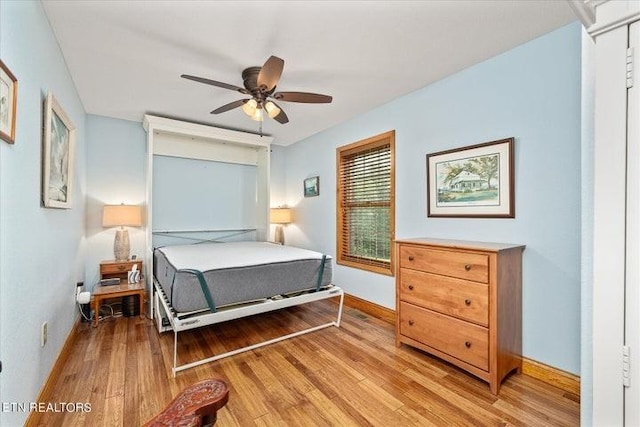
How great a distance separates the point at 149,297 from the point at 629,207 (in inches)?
160

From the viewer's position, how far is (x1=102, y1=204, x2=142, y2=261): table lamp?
11.2ft

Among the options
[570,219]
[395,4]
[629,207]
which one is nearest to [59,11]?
[395,4]

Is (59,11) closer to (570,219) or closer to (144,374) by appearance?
(144,374)

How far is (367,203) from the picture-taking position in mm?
3562

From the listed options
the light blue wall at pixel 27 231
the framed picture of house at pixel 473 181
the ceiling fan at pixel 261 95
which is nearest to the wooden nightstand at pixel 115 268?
the light blue wall at pixel 27 231

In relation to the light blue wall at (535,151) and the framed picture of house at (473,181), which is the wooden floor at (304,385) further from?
the framed picture of house at (473,181)

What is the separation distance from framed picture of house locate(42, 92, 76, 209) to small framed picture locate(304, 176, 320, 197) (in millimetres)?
2791

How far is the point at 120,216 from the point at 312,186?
2.53m

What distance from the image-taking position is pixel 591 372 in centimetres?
109

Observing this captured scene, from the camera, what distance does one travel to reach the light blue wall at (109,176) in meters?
3.60

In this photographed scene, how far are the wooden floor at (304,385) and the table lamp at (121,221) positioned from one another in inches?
39.4

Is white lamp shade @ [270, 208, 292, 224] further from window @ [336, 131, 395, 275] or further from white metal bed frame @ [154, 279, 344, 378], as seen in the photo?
white metal bed frame @ [154, 279, 344, 378]

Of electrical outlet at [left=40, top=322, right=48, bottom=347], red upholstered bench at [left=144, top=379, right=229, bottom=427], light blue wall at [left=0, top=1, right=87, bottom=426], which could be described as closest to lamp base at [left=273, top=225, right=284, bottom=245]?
light blue wall at [left=0, top=1, right=87, bottom=426]

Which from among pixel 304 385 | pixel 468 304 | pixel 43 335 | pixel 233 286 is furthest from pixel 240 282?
pixel 468 304
